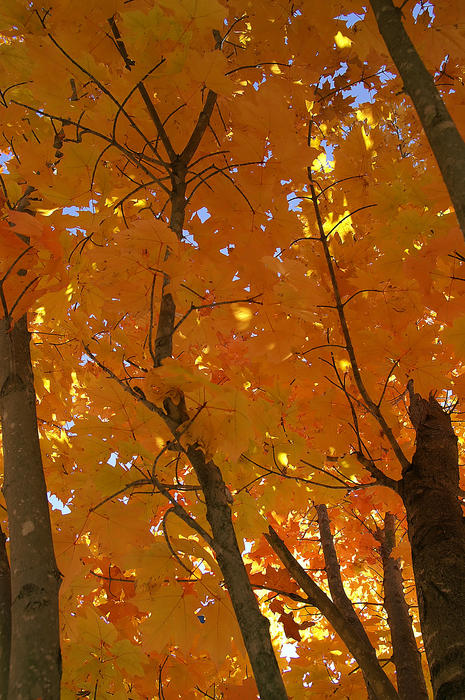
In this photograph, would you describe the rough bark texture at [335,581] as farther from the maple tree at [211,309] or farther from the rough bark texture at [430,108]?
the rough bark texture at [430,108]

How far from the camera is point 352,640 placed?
2.04 meters

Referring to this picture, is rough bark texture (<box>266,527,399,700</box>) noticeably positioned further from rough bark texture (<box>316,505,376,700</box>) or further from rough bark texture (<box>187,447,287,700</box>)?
rough bark texture (<box>187,447,287,700</box>)

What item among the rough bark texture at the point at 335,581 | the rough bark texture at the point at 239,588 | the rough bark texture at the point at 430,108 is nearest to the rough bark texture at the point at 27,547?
the rough bark texture at the point at 239,588

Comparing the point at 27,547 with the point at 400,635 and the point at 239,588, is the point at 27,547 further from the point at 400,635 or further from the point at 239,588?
the point at 400,635

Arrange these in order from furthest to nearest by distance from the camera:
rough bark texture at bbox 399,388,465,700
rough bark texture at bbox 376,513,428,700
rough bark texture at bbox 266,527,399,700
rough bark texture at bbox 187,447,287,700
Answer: rough bark texture at bbox 376,513,428,700 < rough bark texture at bbox 266,527,399,700 < rough bark texture at bbox 399,388,465,700 < rough bark texture at bbox 187,447,287,700

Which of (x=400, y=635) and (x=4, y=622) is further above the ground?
(x=4, y=622)

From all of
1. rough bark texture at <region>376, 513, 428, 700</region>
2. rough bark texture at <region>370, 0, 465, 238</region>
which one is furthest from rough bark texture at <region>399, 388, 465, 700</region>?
rough bark texture at <region>370, 0, 465, 238</region>

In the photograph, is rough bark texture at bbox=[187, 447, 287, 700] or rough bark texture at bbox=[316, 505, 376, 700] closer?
rough bark texture at bbox=[187, 447, 287, 700]

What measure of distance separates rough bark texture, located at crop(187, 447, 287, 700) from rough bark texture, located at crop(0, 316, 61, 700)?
24.9 inches

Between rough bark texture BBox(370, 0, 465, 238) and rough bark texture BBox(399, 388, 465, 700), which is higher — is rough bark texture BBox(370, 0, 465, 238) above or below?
above

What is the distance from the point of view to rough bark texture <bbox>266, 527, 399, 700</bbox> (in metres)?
1.93

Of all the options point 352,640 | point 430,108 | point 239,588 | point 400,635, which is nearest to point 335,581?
point 400,635

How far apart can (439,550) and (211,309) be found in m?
1.18

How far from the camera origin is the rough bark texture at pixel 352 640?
1926 millimetres
